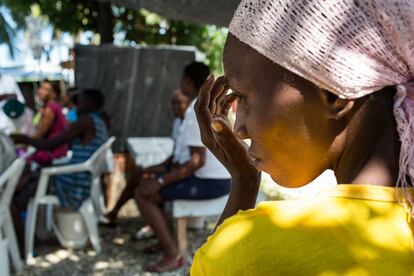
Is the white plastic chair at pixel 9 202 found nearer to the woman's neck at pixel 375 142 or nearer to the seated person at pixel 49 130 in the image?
the seated person at pixel 49 130

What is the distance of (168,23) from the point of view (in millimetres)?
9656

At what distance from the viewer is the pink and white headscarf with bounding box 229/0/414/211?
696 mm

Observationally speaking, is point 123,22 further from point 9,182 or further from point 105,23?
point 9,182

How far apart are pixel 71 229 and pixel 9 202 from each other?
87cm

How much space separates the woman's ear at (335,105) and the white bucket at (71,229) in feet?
15.2

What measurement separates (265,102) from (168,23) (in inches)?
361

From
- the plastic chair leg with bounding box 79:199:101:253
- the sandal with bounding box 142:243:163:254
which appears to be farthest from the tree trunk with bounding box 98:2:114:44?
the sandal with bounding box 142:243:163:254

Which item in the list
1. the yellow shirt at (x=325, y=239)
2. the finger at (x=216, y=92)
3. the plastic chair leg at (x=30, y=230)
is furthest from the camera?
the plastic chair leg at (x=30, y=230)

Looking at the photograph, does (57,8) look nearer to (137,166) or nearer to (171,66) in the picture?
(171,66)

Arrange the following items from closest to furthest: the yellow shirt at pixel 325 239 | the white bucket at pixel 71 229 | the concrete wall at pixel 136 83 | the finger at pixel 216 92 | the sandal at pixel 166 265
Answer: the yellow shirt at pixel 325 239, the finger at pixel 216 92, the sandal at pixel 166 265, the white bucket at pixel 71 229, the concrete wall at pixel 136 83

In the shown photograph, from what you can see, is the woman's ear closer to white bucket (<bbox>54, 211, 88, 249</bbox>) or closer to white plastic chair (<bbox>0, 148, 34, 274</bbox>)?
white plastic chair (<bbox>0, 148, 34, 274</bbox>)

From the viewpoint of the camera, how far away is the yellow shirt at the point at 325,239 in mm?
671

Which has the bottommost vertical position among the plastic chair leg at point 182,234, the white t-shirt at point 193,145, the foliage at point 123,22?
the plastic chair leg at point 182,234

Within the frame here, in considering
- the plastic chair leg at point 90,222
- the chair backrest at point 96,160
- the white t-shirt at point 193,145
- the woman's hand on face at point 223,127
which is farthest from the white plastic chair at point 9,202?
the woman's hand on face at point 223,127
